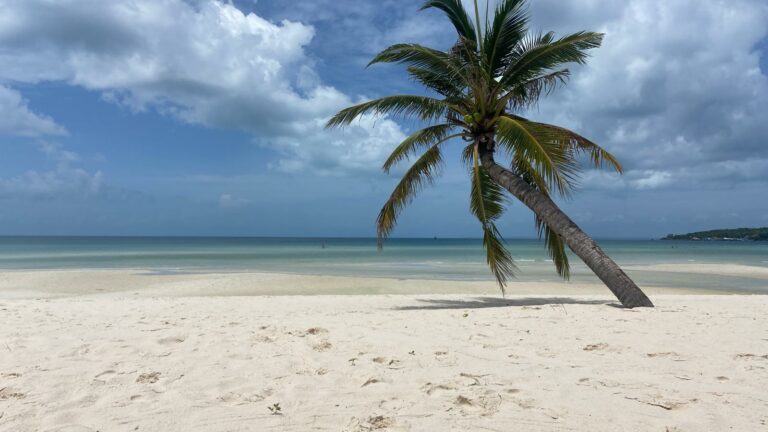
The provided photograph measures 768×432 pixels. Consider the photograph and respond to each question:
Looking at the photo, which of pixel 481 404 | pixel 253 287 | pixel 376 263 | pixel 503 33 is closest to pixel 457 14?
pixel 503 33

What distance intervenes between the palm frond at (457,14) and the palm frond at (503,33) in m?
0.42

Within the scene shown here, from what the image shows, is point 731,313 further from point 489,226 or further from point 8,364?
point 8,364

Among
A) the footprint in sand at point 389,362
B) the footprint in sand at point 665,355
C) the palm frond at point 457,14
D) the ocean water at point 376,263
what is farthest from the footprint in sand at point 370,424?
the ocean water at point 376,263

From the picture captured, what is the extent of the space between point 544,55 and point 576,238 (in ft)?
11.5

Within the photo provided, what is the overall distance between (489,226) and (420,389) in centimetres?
607

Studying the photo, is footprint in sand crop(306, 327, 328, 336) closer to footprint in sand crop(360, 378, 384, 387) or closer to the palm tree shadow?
footprint in sand crop(360, 378, 384, 387)

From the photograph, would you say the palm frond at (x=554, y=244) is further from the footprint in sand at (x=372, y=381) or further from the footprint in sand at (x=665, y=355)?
the footprint in sand at (x=372, y=381)

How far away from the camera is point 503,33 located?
30.3 ft

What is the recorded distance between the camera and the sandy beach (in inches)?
116

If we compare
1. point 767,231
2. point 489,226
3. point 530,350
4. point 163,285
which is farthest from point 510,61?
point 767,231

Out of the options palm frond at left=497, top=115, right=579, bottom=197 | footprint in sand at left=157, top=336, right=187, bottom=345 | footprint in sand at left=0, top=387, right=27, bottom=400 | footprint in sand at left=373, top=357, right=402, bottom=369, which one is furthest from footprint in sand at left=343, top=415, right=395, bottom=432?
palm frond at left=497, top=115, right=579, bottom=197

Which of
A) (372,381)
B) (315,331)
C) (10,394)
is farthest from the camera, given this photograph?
(315,331)

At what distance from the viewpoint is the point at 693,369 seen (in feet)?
12.6

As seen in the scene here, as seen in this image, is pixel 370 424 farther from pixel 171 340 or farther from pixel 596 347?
pixel 171 340
